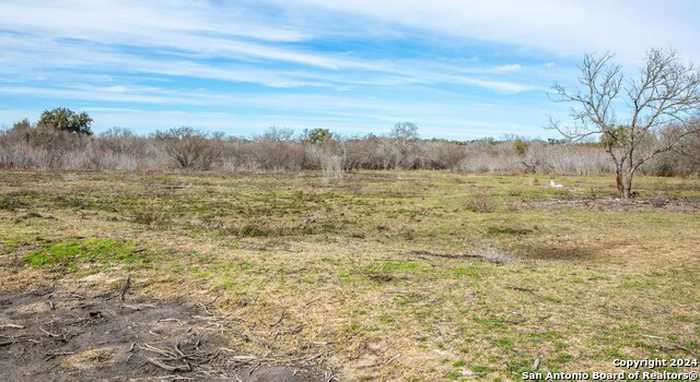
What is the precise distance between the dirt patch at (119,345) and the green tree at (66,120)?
172 ft

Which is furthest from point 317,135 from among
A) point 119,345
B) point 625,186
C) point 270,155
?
point 119,345

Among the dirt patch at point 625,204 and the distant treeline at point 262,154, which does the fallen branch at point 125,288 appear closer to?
the dirt patch at point 625,204

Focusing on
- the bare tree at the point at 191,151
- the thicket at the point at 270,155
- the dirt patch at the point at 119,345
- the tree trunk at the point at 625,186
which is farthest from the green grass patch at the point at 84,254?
the bare tree at the point at 191,151

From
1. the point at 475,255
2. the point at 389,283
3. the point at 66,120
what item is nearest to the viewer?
the point at 389,283

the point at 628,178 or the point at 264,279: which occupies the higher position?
the point at 628,178

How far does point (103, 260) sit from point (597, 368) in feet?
20.8

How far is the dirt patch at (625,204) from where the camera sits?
1677 centimetres

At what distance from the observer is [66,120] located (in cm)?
5316

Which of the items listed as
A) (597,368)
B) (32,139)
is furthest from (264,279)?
(32,139)

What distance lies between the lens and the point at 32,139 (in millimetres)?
39594

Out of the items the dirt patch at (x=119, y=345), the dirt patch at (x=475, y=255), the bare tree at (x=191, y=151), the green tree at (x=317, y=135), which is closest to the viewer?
Answer: the dirt patch at (x=119, y=345)

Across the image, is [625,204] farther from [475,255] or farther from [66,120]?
[66,120]

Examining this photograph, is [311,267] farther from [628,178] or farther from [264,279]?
[628,178]

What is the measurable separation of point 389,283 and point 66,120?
55448mm
